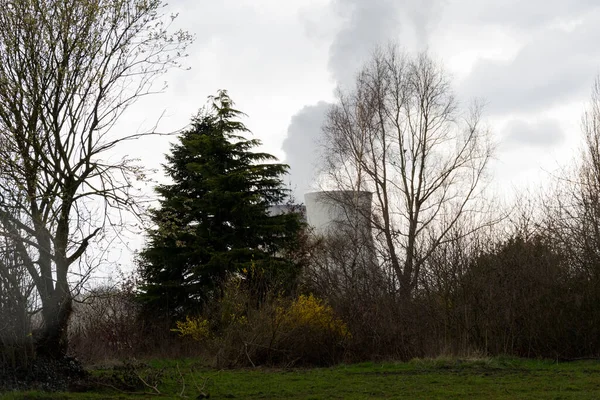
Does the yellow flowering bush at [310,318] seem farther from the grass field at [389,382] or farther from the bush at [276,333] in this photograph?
the grass field at [389,382]

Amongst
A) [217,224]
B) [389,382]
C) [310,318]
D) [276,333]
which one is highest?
[217,224]

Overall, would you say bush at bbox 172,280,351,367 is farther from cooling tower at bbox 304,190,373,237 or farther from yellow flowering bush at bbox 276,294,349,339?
cooling tower at bbox 304,190,373,237

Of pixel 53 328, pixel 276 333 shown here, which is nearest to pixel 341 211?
pixel 276 333

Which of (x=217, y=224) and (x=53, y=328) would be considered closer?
(x=53, y=328)

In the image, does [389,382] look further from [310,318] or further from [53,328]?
[53,328]

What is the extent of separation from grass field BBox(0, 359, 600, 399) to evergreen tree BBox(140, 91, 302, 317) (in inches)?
373

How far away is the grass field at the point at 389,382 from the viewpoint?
1099cm

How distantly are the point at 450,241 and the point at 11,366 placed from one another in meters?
11.4

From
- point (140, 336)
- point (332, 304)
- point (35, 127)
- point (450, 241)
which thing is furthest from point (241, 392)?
point (140, 336)

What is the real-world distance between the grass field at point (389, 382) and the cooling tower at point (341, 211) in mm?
12457

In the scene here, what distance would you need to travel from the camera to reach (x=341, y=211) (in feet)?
96.1

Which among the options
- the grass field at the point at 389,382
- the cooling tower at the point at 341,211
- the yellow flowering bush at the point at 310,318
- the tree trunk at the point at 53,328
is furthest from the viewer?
the cooling tower at the point at 341,211

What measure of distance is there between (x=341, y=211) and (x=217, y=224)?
5.37 meters

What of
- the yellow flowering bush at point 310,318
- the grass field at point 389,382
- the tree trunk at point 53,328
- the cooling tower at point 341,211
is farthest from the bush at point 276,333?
the cooling tower at point 341,211
